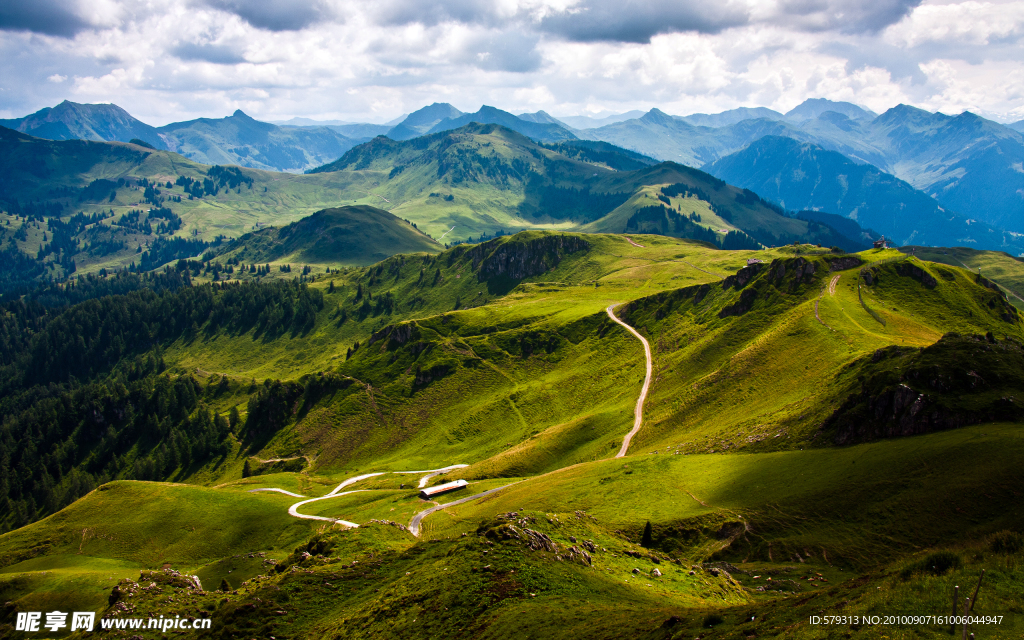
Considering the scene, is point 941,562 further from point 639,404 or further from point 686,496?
point 639,404

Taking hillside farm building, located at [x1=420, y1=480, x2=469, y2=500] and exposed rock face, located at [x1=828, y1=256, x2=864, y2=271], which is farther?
exposed rock face, located at [x1=828, y1=256, x2=864, y2=271]

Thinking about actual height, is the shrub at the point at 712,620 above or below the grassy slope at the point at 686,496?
above

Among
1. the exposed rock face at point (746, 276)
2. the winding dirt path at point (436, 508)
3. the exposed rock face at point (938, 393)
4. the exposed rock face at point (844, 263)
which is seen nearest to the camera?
the exposed rock face at point (938, 393)

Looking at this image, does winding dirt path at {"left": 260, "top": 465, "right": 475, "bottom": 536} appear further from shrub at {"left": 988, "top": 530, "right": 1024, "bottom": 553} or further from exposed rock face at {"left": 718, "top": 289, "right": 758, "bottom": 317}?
exposed rock face at {"left": 718, "top": 289, "right": 758, "bottom": 317}

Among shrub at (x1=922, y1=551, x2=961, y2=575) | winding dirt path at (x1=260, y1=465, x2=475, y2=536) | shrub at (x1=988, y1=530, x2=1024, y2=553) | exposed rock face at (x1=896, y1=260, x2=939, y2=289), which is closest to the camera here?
shrub at (x1=922, y1=551, x2=961, y2=575)

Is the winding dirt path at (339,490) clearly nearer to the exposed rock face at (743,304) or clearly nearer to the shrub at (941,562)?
the shrub at (941,562)

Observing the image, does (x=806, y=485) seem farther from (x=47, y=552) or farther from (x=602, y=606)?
(x=47, y=552)

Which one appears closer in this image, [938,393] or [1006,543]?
[1006,543]

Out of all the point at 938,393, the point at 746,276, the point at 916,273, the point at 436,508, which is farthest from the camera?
the point at 746,276

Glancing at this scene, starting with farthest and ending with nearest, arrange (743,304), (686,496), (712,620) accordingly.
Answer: (743,304) < (686,496) < (712,620)

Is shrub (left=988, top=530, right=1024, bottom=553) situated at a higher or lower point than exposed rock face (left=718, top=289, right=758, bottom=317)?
higher

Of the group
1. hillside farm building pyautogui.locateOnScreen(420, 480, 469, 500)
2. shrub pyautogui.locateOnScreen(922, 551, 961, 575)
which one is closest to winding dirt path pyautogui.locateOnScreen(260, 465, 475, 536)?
hillside farm building pyautogui.locateOnScreen(420, 480, 469, 500)

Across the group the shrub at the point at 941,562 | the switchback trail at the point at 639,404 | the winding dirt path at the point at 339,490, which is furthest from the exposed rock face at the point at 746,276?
the shrub at the point at 941,562

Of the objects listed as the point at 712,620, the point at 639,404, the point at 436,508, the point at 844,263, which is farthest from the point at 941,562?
the point at 844,263
